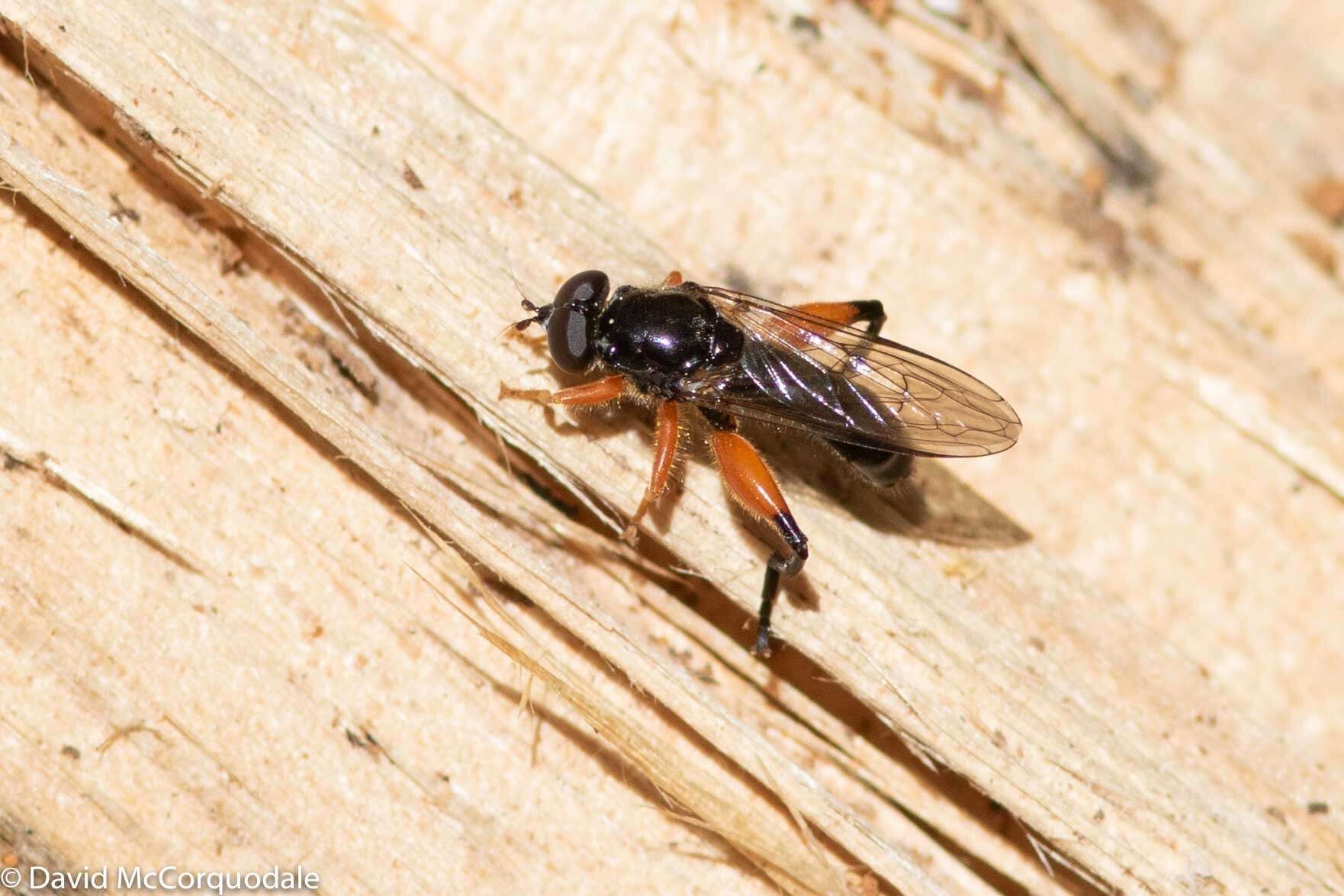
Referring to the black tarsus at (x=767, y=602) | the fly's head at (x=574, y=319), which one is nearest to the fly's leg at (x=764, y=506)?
the black tarsus at (x=767, y=602)

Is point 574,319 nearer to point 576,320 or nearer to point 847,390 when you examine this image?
point 576,320

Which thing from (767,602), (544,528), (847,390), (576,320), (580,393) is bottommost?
(544,528)

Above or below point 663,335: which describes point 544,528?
below

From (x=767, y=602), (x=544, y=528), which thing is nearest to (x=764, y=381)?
(x=767, y=602)

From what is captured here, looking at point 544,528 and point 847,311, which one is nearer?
point 544,528

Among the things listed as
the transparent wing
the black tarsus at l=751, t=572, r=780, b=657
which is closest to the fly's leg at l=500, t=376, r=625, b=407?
the transparent wing

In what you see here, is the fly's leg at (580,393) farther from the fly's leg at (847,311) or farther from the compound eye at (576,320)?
the fly's leg at (847,311)

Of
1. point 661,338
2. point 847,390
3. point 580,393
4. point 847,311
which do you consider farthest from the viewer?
point 847,311
